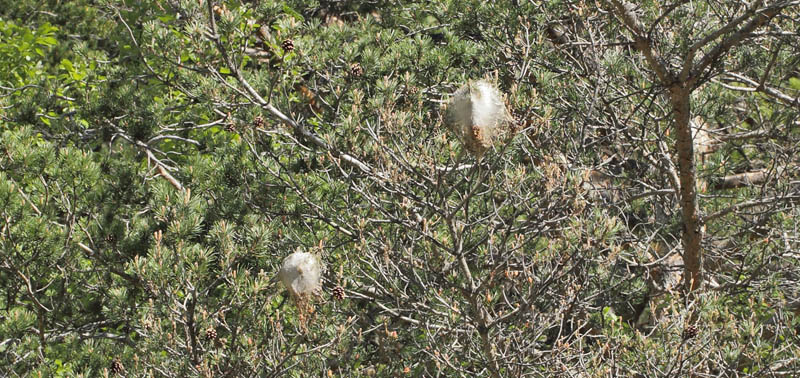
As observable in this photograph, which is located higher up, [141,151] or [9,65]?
[141,151]

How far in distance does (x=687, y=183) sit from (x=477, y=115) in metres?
2.00

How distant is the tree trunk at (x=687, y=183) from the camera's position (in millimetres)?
4426

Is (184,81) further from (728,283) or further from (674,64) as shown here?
(728,283)

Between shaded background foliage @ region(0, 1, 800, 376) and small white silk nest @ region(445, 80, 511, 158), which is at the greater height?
small white silk nest @ region(445, 80, 511, 158)

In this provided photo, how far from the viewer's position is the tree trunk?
4.43m

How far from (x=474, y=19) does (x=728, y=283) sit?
2.10 meters

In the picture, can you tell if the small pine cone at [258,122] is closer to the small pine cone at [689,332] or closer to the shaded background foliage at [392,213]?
the shaded background foliage at [392,213]

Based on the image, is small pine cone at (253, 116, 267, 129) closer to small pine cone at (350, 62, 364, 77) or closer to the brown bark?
small pine cone at (350, 62, 364, 77)

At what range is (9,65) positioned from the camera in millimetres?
7352

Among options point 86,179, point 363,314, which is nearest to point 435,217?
point 363,314

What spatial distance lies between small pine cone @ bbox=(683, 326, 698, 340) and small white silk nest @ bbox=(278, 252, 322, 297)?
141 centimetres

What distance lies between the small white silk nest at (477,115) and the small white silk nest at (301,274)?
85cm

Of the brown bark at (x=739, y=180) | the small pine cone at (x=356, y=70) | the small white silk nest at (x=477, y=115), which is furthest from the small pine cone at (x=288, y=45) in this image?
the brown bark at (x=739, y=180)

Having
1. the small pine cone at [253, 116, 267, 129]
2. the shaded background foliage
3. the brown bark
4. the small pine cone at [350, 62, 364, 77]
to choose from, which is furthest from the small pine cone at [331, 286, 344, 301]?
the brown bark
